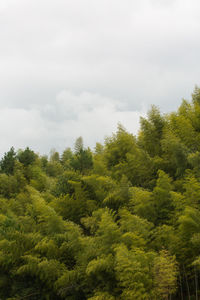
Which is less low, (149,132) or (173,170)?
(149,132)

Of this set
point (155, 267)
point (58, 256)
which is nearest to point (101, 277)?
point (155, 267)

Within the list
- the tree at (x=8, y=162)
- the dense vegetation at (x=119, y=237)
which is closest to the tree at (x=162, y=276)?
the dense vegetation at (x=119, y=237)

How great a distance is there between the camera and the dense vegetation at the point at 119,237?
719 centimetres

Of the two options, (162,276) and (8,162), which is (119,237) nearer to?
(162,276)

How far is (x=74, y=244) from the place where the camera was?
29.9 ft

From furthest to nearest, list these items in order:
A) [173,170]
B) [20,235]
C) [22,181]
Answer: [22,181], [173,170], [20,235]

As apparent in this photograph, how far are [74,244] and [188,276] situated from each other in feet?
12.3

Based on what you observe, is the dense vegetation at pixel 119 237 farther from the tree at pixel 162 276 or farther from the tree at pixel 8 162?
the tree at pixel 8 162

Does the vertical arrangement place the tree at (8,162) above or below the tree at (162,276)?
above

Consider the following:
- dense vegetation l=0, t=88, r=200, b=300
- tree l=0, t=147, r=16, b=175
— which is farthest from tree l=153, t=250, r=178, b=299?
tree l=0, t=147, r=16, b=175

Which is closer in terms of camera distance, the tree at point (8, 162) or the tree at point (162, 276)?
the tree at point (162, 276)

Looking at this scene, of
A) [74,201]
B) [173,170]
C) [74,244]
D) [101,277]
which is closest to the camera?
[101,277]

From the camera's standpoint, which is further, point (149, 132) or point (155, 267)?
point (149, 132)

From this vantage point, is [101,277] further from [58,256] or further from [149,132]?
[149,132]
